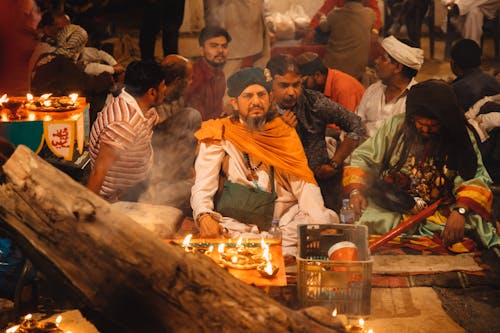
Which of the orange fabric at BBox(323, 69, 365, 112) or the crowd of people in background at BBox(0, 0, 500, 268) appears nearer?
the crowd of people in background at BBox(0, 0, 500, 268)

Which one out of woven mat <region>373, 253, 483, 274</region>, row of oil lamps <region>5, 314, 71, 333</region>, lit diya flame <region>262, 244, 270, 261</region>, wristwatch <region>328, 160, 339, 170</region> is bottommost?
woven mat <region>373, 253, 483, 274</region>

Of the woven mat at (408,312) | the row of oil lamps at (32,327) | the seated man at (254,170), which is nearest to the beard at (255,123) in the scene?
the seated man at (254,170)

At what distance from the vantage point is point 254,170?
7801 millimetres

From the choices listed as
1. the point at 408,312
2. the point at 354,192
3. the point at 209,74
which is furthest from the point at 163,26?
the point at 408,312

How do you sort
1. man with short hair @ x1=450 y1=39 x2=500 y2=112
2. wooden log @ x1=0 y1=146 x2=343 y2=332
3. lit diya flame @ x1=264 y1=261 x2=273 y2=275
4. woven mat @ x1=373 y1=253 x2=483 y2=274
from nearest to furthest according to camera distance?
wooden log @ x1=0 y1=146 x2=343 y2=332 < lit diya flame @ x1=264 y1=261 x2=273 y2=275 < woven mat @ x1=373 y1=253 x2=483 y2=274 < man with short hair @ x1=450 y1=39 x2=500 y2=112

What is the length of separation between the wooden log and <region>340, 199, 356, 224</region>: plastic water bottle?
347 cm

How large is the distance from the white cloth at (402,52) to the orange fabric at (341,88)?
1.54ft

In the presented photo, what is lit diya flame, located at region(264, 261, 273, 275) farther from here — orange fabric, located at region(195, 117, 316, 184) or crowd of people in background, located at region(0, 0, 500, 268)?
orange fabric, located at region(195, 117, 316, 184)

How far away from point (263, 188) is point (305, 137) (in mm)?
691

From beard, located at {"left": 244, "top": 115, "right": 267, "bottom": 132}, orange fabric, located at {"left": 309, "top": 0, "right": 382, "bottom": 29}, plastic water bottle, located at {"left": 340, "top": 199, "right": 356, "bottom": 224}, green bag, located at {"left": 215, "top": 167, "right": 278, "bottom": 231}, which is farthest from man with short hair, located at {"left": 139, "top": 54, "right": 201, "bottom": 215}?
plastic water bottle, located at {"left": 340, "top": 199, "right": 356, "bottom": 224}

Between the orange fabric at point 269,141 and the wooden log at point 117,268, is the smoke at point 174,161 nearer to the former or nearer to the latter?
the orange fabric at point 269,141

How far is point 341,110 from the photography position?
7.96m

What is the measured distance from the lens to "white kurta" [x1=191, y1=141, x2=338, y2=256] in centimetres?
769

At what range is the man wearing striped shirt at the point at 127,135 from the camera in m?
7.36
